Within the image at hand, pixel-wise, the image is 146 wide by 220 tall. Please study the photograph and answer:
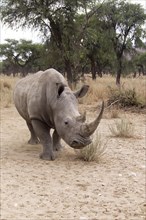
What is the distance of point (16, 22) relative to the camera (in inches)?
731

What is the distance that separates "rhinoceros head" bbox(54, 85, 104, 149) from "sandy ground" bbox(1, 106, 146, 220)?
1.46ft

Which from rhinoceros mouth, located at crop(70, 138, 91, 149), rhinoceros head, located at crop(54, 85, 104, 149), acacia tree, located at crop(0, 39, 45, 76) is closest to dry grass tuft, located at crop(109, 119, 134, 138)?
rhinoceros head, located at crop(54, 85, 104, 149)

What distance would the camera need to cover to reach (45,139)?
6156 millimetres

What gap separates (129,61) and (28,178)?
25.4 m

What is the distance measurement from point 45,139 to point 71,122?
819mm

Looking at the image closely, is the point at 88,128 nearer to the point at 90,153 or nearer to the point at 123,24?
the point at 90,153

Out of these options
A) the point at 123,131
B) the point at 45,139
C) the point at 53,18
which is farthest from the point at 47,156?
the point at 53,18

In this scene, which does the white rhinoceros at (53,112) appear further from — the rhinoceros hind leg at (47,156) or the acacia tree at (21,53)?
the acacia tree at (21,53)

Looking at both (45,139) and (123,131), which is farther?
(123,131)

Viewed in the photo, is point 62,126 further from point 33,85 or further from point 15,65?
point 15,65

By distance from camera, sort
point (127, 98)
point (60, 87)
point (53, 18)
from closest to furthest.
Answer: point (60, 87), point (127, 98), point (53, 18)

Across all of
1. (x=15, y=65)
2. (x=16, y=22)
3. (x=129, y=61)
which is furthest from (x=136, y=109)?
(x=15, y=65)

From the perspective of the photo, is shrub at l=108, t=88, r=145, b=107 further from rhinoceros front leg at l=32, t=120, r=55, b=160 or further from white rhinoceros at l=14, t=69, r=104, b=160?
rhinoceros front leg at l=32, t=120, r=55, b=160

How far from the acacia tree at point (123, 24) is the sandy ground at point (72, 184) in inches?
804
